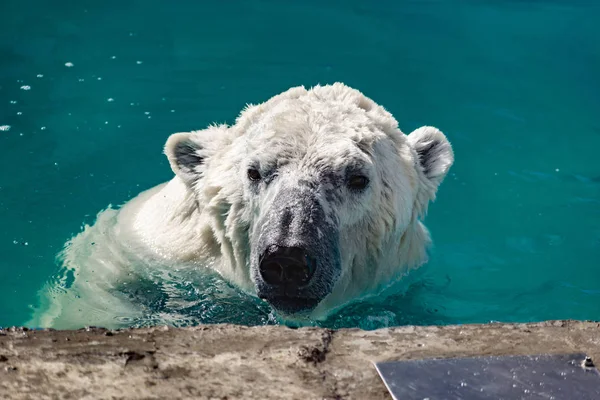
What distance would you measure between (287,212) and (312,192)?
214mm

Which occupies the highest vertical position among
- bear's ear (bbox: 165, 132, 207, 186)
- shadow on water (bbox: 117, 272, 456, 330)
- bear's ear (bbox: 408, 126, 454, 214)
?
bear's ear (bbox: 165, 132, 207, 186)

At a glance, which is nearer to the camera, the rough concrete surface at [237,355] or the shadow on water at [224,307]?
the rough concrete surface at [237,355]

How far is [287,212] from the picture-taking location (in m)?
3.36

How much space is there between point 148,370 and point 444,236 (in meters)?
4.02

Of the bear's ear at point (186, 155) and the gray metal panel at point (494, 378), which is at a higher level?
the bear's ear at point (186, 155)

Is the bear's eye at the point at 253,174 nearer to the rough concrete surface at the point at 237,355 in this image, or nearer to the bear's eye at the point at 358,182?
the bear's eye at the point at 358,182

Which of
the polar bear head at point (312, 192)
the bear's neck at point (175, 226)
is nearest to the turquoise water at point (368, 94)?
the bear's neck at point (175, 226)

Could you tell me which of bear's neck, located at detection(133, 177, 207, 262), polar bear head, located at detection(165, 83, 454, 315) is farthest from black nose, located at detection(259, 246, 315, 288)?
bear's neck, located at detection(133, 177, 207, 262)

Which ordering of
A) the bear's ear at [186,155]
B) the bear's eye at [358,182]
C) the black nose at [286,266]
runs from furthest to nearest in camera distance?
1. the bear's ear at [186,155]
2. the bear's eye at [358,182]
3. the black nose at [286,266]

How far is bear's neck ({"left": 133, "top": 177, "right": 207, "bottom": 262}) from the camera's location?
4.32m

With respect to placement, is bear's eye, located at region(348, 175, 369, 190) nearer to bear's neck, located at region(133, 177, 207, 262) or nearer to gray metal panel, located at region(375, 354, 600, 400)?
bear's neck, located at region(133, 177, 207, 262)

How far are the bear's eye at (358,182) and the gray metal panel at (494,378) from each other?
140 centimetres

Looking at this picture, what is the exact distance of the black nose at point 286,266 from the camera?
3217 mm

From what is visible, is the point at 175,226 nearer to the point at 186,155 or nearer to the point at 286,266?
the point at 186,155
